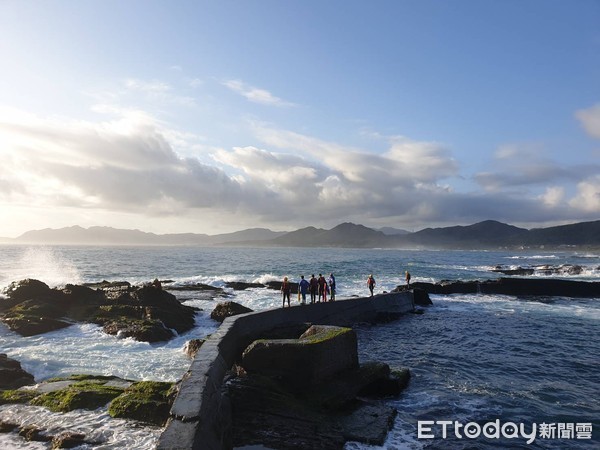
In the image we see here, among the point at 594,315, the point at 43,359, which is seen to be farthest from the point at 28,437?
the point at 594,315

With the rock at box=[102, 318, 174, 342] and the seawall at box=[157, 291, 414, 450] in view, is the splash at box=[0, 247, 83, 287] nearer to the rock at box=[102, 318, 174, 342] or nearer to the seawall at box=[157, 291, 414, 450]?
the rock at box=[102, 318, 174, 342]

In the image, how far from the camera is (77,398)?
888cm

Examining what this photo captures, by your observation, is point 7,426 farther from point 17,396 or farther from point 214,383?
point 214,383

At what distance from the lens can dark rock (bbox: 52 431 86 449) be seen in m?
7.05

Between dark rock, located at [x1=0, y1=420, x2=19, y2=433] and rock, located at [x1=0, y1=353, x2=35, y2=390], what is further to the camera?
rock, located at [x1=0, y1=353, x2=35, y2=390]

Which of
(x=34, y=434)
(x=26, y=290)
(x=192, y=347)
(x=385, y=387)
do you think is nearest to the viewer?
(x=34, y=434)

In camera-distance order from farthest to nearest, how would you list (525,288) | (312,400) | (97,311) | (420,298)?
(525,288) → (420,298) → (97,311) → (312,400)

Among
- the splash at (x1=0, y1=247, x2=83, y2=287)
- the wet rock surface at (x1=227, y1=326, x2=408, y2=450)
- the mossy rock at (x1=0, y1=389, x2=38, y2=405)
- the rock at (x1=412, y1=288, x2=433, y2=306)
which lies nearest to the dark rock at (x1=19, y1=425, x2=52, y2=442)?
the mossy rock at (x1=0, y1=389, x2=38, y2=405)

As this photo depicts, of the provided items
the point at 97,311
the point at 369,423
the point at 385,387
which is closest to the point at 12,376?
the point at 369,423

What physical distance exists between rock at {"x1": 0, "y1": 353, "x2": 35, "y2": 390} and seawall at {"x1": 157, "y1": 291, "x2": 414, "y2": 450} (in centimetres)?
496

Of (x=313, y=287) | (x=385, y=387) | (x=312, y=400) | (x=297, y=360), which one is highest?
(x=313, y=287)

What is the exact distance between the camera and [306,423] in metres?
9.02

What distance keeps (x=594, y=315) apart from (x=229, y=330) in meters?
27.0

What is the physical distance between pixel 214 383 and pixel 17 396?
181 inches
